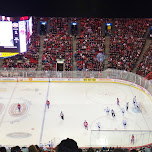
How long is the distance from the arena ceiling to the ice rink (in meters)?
6.54

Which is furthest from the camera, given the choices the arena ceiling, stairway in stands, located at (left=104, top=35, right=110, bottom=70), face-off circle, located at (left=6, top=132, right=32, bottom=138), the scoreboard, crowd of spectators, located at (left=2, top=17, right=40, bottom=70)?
stairway in stands, located at (left=104, top=35, right=110, bottom=70)

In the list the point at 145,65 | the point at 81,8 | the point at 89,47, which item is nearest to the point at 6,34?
the point at 81,8

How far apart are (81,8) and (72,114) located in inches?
280

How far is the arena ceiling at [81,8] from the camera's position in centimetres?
1516

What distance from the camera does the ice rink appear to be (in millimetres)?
15480

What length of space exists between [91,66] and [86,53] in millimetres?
1981

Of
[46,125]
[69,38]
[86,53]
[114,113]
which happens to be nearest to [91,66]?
[86,53]

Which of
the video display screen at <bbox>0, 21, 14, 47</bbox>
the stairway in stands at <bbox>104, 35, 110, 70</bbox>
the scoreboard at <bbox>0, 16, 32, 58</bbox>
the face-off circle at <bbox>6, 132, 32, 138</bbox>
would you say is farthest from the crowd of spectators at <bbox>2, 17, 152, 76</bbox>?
the face-off circle at <bbox>6, 132, 32, 138</bbox>

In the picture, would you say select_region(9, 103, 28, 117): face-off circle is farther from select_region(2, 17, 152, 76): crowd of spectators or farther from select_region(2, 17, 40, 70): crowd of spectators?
select_region(2, 17, 152, 76): crowd of spectators

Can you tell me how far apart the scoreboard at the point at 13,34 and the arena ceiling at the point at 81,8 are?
2919 mm

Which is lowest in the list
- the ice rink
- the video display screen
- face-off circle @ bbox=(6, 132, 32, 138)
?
face-off circle @ bbox=(6, 132, 32, 138)

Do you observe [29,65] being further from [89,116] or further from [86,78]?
[89,116]

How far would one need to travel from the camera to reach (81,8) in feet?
52.0

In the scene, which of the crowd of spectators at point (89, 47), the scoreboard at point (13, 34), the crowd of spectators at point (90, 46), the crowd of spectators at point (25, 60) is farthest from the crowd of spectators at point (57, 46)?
the scoreboard at point (13, 34)
